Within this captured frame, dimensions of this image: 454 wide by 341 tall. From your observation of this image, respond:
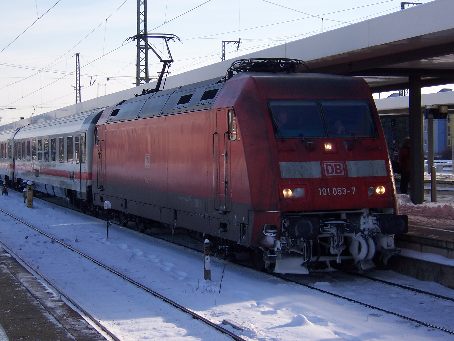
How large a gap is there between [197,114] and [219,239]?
7.56 ft

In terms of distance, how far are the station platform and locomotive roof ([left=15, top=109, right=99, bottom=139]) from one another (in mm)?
11026

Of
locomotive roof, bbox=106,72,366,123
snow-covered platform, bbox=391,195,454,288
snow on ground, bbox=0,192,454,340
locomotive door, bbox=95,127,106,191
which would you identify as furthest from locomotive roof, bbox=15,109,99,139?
snow-covered platform, bbox=391,195,454,288

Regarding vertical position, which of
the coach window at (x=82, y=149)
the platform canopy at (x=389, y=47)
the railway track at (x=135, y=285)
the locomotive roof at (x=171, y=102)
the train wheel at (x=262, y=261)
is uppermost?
the platform canopy at (x=389, y=47)

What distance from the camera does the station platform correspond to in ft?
24.4

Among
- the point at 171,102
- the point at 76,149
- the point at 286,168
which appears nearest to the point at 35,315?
the point at 286,168

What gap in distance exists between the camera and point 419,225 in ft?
45.5

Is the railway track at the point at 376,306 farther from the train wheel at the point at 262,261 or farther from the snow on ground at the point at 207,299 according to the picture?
the train wheel at the point at 262,261

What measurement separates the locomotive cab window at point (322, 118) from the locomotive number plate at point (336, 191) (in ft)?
3.01

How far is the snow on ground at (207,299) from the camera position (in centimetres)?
783

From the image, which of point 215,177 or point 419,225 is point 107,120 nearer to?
point 215,177

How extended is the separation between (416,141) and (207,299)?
11198mm

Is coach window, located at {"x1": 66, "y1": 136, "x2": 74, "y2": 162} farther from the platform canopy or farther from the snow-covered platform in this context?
the snow-covered platform


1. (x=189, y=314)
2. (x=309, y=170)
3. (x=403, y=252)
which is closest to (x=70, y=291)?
(x=189, y=314)

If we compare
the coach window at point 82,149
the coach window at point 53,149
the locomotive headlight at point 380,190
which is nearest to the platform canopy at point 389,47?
the locomotive headlight at point 380,190
